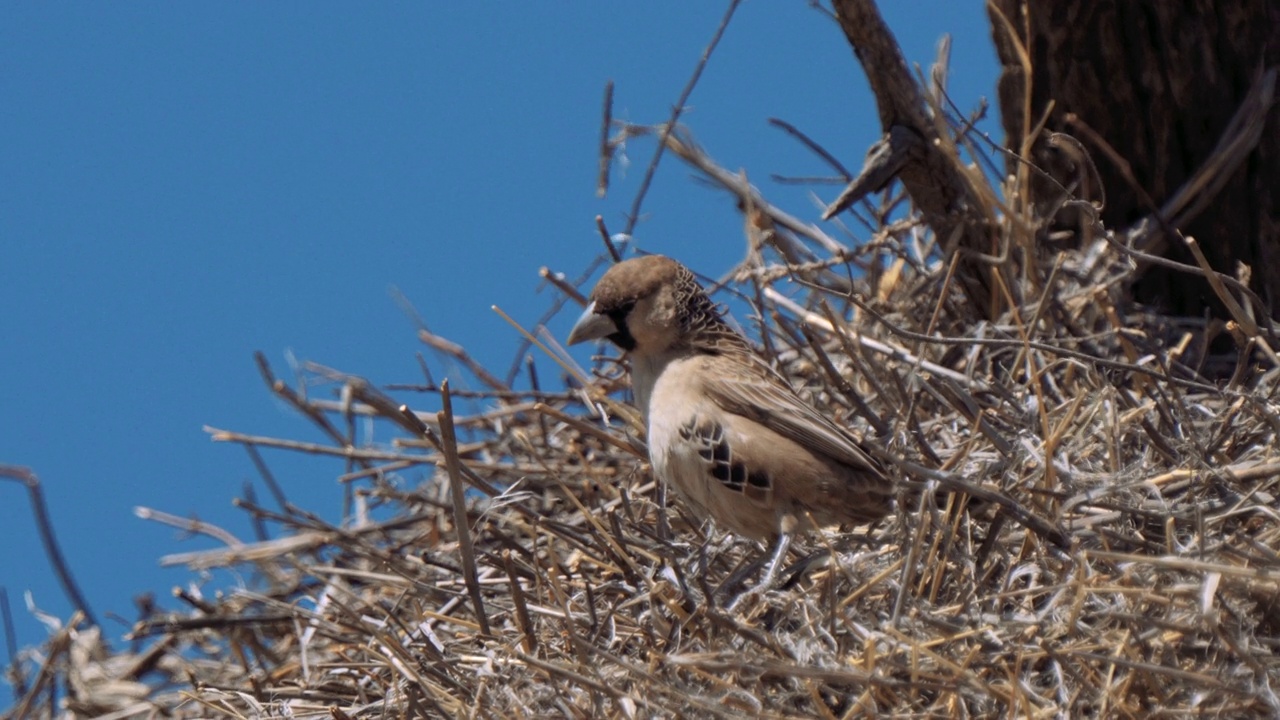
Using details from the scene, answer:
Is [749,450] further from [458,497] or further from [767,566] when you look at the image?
[458,497]

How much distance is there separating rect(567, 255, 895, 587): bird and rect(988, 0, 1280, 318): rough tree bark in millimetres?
1412

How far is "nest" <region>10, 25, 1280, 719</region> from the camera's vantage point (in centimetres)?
283

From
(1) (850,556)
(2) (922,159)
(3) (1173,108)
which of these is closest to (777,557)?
(1) (850,556)

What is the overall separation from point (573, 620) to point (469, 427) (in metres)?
2.06

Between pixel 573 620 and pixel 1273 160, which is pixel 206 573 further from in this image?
pixel 1273 160

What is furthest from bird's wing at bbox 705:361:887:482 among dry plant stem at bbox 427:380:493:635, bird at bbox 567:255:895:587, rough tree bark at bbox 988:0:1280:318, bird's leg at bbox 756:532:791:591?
rough tree bark at bbox 988:0:1280:318

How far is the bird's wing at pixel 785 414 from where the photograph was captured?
3838 mm

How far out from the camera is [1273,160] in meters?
4.95

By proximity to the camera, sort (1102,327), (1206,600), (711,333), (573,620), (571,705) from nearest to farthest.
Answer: (1206,600), (571,705), (573,620), (711,333), (1102,327)

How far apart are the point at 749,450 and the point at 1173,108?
2129 millimetres

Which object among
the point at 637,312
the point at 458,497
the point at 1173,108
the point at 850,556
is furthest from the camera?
the point at 1173,108

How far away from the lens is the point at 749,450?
12.7ft

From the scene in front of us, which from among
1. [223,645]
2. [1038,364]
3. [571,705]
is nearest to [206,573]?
[223,645]

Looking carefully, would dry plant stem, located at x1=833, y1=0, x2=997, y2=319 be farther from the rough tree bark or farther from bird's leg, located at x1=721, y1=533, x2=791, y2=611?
bird's leg, located at x1=721, y1=533, x2=791, y2=611
